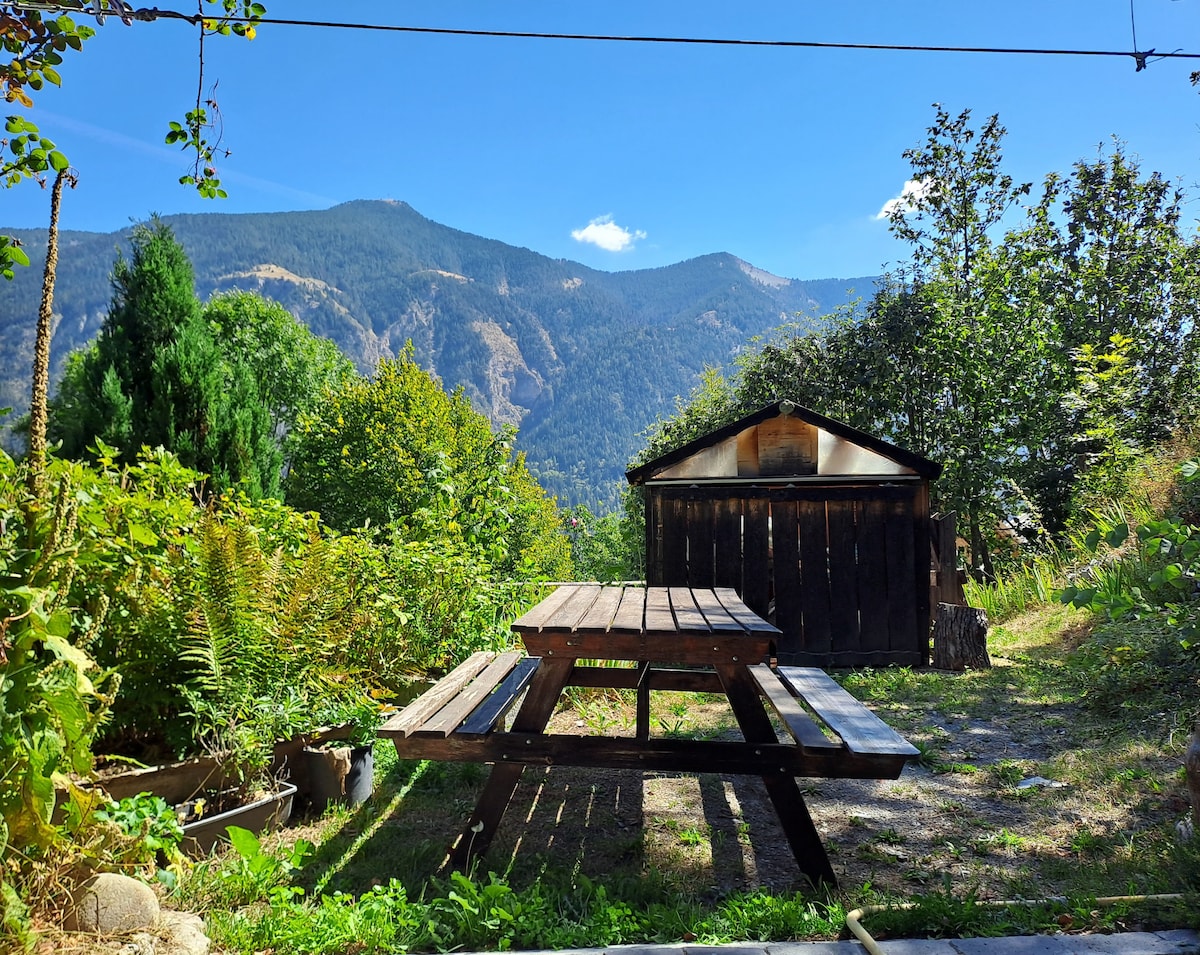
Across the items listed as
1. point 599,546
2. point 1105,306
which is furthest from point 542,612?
point 599,546

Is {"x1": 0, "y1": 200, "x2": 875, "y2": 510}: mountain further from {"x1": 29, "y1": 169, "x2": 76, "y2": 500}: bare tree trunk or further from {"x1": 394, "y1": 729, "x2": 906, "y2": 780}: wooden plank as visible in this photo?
{"x1": 29, "y1": 169, "x2": 76, "y2": 500}: bare tree trunk

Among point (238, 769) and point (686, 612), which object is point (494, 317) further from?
point (238, 769)

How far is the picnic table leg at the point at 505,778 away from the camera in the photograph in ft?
8.93

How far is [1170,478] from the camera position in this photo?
23.6 ft

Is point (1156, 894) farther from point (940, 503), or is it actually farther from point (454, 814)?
point (940, 503)

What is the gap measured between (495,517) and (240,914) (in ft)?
20.1

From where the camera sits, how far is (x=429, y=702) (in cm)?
296

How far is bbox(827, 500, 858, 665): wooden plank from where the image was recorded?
22.5 feet

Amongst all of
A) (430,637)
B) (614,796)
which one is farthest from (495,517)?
(614,796)

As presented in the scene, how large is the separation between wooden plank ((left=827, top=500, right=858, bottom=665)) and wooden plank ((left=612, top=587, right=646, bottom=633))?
3364 mm

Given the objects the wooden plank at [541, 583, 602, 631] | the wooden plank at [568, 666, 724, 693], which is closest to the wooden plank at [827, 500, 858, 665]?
the wooden plank at [568, 666, 724, 693]

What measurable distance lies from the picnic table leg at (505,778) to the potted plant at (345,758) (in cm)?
75

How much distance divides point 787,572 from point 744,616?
396 centimetres

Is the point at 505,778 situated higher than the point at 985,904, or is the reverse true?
the point at 505,778
